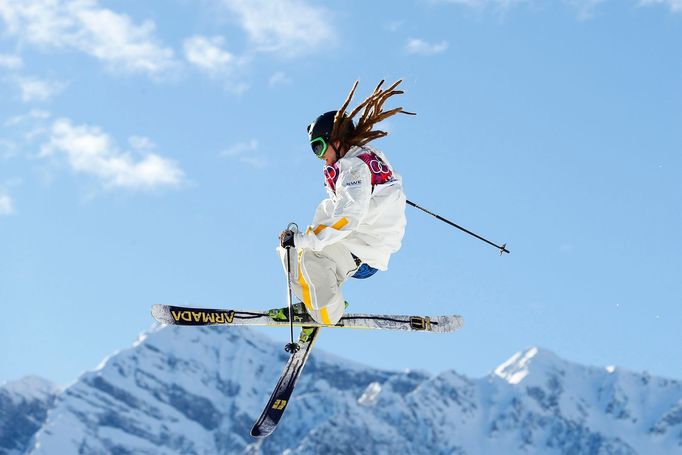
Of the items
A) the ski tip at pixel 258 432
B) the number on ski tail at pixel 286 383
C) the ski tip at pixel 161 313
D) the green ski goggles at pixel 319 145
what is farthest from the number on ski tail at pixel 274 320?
the green ski goggles at pixel 319 145

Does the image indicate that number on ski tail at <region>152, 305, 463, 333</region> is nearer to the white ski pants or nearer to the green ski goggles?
the white ski pants

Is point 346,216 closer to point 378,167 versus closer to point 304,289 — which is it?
point 378,167

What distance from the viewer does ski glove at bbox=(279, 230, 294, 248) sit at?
38.7 ft

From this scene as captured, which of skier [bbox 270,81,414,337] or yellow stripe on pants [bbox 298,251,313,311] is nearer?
skier [bbox 270,81,414,337]

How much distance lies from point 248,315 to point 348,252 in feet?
6.29

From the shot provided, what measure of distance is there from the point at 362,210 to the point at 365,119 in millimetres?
873

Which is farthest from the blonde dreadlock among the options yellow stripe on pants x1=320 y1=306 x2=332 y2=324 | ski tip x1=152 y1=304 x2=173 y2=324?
ski tip x1=152 y1=304 x2=173 y2=324

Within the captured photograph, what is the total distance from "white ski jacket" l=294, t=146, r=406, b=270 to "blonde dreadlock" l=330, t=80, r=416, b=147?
0.14 meters

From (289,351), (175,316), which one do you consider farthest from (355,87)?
(175,316)

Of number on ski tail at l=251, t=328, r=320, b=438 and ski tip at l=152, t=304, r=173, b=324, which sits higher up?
ski tip at l=152, t=304, r=173, b=324

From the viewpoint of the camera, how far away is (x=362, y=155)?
39.7 ft

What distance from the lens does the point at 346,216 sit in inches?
463

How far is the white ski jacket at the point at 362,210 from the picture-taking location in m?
11.8

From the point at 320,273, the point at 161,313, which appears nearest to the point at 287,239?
the point at 320,273
